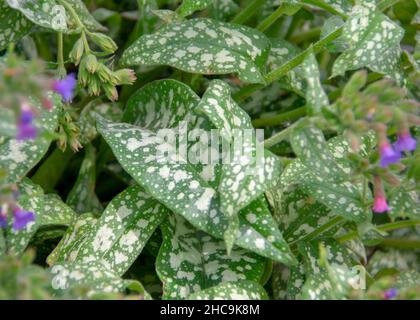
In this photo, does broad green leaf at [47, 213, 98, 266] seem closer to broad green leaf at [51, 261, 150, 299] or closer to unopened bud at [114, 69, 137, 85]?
broad green leaf at [51, 261, 150, 299]

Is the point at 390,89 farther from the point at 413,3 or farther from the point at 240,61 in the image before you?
the point at 413,3

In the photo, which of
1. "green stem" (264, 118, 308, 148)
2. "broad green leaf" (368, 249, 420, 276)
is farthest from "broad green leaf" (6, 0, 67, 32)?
"broad green leaf" (368, 249, 420, 276)

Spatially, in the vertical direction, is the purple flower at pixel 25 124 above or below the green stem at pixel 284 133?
above

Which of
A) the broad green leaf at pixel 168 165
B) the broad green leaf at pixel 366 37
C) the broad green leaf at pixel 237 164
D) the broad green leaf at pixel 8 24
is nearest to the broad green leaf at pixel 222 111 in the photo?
the broad green leaf at pixel 237 164

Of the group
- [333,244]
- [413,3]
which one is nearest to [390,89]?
[333,244]

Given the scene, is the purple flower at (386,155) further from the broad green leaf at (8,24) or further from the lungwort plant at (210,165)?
the broad green leaf at (8,24)

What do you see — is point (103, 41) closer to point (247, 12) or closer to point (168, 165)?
point (168, 165)

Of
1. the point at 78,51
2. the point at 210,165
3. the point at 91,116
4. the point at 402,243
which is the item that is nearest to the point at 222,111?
the point at 210,165

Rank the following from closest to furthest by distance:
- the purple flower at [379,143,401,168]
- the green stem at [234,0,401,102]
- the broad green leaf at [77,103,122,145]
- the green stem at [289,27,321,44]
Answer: the purple flower at [379,143,401,168], the green stem at [234,0,401,102], the broad green leaf at [77,103,122,145], the green stem at [289,27,321,44]
